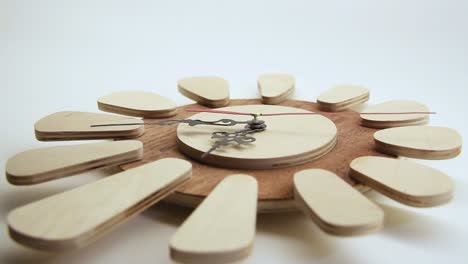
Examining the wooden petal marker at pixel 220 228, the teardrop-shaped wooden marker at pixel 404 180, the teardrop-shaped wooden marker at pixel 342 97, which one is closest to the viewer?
the wooden petal marker at pixel 220 228

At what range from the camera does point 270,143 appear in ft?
4.01

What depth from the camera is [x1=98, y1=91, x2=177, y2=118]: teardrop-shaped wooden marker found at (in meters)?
1.52

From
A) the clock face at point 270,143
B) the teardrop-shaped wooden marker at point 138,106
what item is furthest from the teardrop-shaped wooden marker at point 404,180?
the teardrop-shaped wooden marker at point 138,106

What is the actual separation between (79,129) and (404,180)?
2.51 feet

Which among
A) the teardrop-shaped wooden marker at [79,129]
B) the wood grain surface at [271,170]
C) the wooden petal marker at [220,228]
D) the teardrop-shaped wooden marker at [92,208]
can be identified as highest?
the teardrop-shaped wooden marker at [79,129]

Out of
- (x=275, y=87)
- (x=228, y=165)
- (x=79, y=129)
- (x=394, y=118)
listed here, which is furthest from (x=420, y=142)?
Answer: (x=79, y=129)

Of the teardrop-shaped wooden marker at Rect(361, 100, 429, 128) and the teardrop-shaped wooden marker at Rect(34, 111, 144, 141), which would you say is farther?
the teardrop-shaped wooden marker at Rect(361, 100, 429, 128)

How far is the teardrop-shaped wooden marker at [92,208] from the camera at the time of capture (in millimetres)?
846

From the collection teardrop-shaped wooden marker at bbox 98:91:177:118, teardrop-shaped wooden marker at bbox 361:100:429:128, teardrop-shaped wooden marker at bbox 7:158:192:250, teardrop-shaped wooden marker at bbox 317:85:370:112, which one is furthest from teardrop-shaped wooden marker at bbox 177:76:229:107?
teardrop-shaped wooden marker at bbox 7:158:192:250

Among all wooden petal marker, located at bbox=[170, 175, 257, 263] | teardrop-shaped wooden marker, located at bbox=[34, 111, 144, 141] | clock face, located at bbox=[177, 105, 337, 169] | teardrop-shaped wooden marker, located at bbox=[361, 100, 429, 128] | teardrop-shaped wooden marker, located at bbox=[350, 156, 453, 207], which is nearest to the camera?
wooden petal marker, located at bbox=[170, 175, 257, 263]

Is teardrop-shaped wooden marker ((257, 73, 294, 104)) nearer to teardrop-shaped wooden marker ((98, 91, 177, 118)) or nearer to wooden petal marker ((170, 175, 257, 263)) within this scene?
teardrop-shaped wooden marker ((98, 91, 177, 118))

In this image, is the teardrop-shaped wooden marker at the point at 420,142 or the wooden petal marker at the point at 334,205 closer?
the wooden petal marker at the point at 334,205

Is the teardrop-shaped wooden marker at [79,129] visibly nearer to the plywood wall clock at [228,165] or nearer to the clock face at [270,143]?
the plywood wall clock at [228,165]

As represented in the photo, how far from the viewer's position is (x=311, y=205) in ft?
3.11
